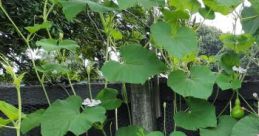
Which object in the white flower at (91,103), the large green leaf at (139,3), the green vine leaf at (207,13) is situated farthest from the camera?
the green vine leaf at (207,13)

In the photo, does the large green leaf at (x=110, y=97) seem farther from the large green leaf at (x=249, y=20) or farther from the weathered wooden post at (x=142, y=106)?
the large green leaf at (x=249, y=20)

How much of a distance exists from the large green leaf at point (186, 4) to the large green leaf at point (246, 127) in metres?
0.39

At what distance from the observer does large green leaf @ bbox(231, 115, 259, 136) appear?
144 cm

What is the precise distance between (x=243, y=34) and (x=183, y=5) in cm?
26

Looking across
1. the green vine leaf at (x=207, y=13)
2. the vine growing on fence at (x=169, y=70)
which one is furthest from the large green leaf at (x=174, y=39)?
the green vine leaf at (x=207, y=13)

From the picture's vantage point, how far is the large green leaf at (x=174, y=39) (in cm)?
134

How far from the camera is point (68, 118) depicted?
1370mm

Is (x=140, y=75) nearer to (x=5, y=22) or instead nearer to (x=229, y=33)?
(x=229, y=33)

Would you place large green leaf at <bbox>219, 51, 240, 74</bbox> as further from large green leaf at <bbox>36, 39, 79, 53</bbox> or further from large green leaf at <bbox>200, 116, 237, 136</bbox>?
large green leaf at <bbox>36, 39, 79, 53</bbox>

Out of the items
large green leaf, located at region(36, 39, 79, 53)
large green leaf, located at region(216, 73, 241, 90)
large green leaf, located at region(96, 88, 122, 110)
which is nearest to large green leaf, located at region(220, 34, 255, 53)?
large green leaf, located at region(216, 73, 241, 90)

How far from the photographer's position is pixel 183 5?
→ 1465 mm

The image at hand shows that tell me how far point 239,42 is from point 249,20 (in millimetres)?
110

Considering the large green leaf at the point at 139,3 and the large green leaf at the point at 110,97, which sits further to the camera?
the large green leaf at the point at 110,97

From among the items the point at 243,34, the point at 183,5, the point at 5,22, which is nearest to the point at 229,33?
the point at 243,34
